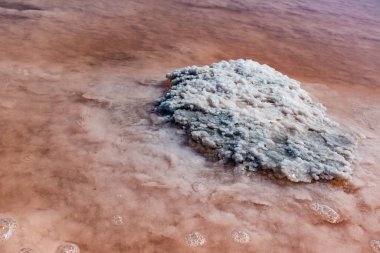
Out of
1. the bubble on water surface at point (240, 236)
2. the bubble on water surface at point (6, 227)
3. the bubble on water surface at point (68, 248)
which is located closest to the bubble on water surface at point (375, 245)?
the bubble on water surface at point (240, 236)

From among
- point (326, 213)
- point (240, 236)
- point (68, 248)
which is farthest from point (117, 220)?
point (326, 213)

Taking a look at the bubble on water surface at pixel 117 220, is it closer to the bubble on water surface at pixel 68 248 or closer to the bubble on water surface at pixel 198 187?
the bubble on water surface at pixel 68 248

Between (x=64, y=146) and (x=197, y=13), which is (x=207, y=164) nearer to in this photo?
(x=64, y=146)

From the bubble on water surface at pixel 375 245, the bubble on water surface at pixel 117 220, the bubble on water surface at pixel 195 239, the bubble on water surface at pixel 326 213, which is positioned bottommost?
the bubble on water surface at pixel 117 220

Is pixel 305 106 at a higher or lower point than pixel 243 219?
higher

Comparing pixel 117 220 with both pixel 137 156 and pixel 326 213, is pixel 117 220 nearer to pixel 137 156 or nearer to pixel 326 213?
pixel 137 156

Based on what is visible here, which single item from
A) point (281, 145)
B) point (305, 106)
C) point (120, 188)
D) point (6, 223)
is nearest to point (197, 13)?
point (305, 106)

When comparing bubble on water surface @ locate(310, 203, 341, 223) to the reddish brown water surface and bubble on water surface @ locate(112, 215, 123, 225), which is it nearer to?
the reddish brown water surface
